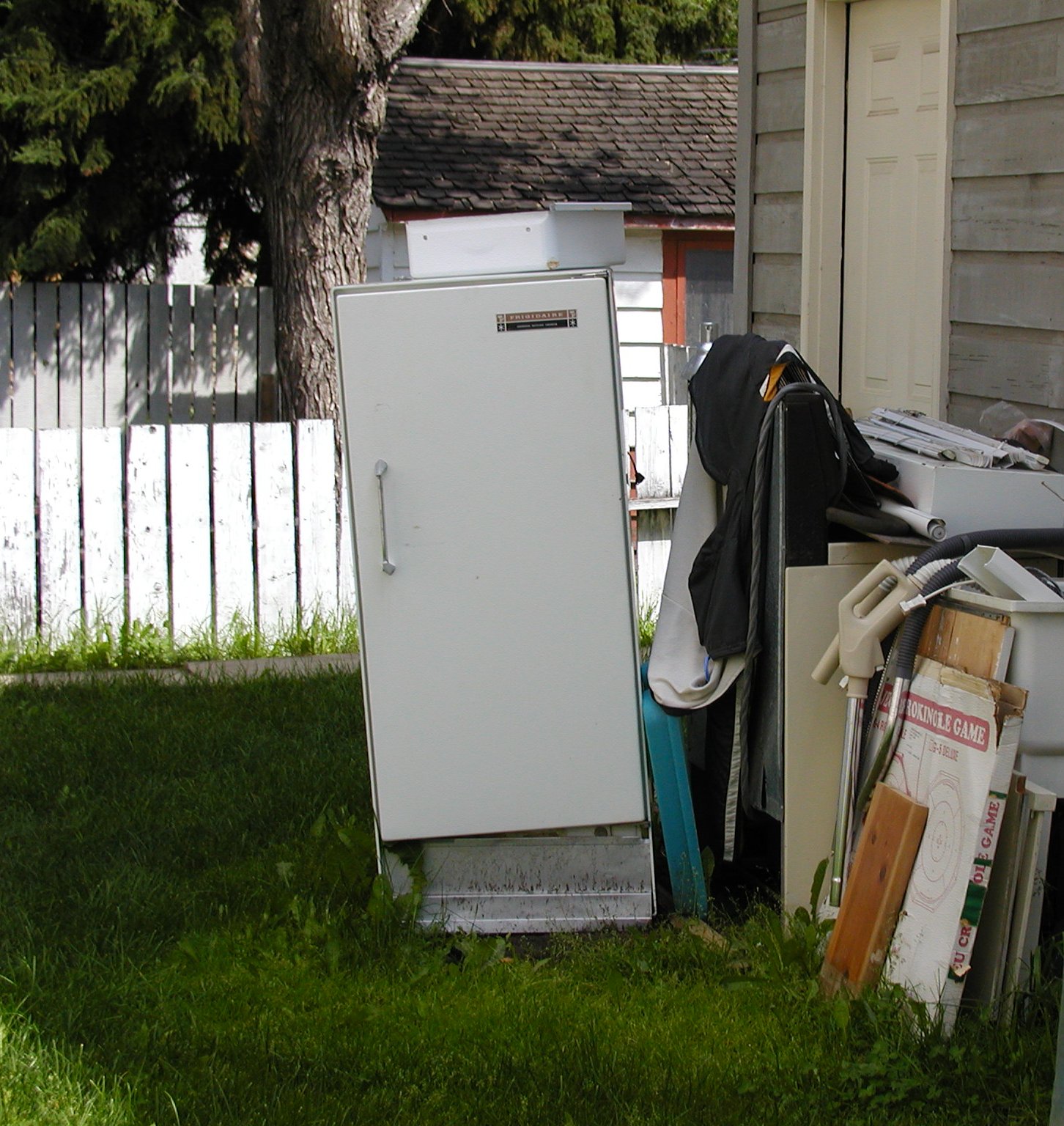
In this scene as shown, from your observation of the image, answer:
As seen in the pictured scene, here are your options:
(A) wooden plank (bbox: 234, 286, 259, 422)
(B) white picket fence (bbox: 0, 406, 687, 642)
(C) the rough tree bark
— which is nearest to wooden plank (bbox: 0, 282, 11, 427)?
(A) wooden plank (bbox: 234, 286, 259, 422)

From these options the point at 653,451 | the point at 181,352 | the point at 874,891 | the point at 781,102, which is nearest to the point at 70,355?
the point at 181,352

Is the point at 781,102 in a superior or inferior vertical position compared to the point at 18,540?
superior

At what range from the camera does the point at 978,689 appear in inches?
122

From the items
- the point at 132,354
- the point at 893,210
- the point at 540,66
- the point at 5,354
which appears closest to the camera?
the point at 893,210

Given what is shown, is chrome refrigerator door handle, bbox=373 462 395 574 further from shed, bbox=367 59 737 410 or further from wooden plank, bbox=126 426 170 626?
shed, bbox=367 59 737 410

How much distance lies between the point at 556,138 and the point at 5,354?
5.99 meters

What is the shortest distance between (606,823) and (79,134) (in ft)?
30.2

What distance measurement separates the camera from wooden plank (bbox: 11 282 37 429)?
12422mm

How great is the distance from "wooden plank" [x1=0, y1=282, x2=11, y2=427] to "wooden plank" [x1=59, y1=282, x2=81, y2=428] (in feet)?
1.40

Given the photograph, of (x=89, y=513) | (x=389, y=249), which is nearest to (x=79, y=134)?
(x=389, y=249)

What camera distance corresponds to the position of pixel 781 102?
21.6ft

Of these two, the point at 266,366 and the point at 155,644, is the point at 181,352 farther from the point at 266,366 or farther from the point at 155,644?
the point at 155,644

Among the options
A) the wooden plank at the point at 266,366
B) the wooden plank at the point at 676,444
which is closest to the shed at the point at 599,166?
the wooden plank at the point at 266,366

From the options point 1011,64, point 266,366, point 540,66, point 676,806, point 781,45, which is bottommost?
point 676,806
